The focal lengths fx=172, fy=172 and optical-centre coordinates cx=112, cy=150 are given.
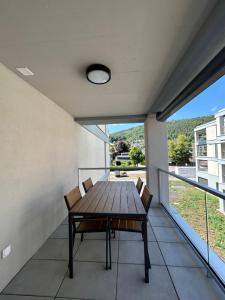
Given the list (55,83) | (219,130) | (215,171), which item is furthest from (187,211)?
(55,83)

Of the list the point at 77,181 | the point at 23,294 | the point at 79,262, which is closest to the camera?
the point at 23,294

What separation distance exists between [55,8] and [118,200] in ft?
6.66

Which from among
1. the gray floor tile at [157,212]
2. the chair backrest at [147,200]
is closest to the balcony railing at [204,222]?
the gray floor tile at [157,212]

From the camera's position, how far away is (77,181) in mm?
4324

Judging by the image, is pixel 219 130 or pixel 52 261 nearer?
pixel 52 261

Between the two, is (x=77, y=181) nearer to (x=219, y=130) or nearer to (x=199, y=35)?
(x=219, y=130)

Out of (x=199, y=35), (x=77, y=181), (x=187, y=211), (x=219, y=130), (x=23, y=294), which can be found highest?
(x=199, y=35)

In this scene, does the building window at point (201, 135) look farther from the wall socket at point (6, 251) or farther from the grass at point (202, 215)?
the wall socket at point (6, 251)

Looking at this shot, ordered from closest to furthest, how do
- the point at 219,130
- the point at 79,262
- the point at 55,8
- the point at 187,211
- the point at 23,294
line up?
1. the point at 55,8
2. the point at 23,294
3. the point at 79,262
4. the point at 187,211
5. the point at 219,130

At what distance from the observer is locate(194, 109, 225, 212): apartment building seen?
354 cm

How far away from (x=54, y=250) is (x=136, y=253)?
112 cm

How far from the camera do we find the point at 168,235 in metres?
2.73

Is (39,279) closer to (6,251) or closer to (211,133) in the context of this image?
(6,251)

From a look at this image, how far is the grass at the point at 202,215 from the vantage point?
1.81 m
